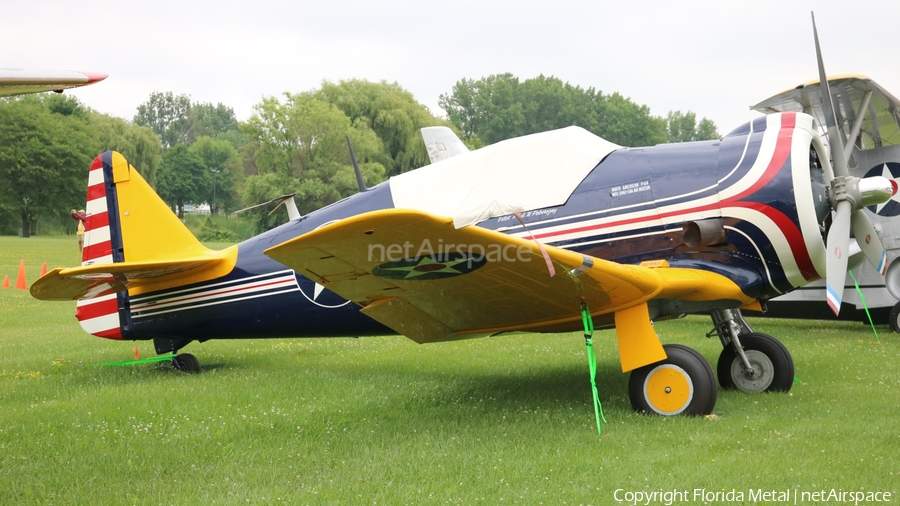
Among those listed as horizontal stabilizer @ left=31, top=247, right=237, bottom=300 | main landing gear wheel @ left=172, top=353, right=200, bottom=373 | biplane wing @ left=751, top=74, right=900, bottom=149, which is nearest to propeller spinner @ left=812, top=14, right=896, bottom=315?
biplane wing @ left=751, top=74, right=900, bottom=149

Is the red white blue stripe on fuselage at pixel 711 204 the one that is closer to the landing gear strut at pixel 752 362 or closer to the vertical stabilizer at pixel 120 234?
the landing gear strut at pixel 752 362

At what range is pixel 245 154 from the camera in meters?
67.0

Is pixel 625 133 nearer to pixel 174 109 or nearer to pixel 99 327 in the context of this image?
pixel 99 327

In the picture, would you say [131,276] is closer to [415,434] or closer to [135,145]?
[415,434]

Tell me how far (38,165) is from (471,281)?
195ft

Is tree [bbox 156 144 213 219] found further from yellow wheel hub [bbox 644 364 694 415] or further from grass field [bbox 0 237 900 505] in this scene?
yellow wheel hub [bbox 644 364 694 415]

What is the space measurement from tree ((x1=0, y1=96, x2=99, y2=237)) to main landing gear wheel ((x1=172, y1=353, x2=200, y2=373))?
53.7m

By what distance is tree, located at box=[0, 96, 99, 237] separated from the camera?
179 feet

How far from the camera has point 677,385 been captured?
5.43m

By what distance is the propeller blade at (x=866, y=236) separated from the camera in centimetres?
643

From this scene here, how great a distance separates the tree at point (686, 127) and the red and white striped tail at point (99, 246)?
97.5 m
